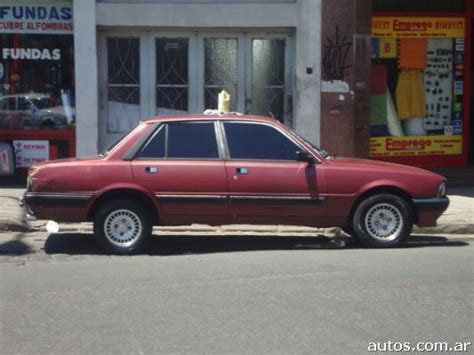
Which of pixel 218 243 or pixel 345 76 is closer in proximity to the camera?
pixel 218 243

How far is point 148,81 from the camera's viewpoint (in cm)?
1338

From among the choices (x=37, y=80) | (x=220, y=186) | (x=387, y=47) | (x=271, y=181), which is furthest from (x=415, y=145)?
(x=37, y=80)

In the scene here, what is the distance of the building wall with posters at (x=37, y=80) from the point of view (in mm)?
13211

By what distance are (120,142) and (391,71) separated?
7218mm

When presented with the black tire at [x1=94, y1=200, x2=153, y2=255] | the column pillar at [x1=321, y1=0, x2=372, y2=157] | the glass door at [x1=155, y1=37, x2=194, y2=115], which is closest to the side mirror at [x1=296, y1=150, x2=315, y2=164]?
the black tire at [x1=94, y1=200, x2=153, y2=255]

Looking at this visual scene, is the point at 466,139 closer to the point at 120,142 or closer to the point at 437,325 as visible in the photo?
the point at 120,142

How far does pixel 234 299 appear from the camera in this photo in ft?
21.0

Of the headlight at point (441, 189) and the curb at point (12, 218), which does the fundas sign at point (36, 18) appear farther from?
the headlight at point (441, 189)

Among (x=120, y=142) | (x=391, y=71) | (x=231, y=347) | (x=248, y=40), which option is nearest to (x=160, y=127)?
(x=120, y=142)

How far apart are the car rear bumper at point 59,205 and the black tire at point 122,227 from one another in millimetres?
214

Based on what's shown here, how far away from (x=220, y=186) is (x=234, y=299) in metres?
2.47

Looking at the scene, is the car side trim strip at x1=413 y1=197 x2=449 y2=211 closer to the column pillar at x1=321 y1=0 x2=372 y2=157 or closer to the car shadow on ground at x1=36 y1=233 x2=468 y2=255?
the car shadow on ground at x1=36 y1=233 x2=468 y2=255

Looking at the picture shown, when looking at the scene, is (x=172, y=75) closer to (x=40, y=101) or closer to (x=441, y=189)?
(x=40, y=101)

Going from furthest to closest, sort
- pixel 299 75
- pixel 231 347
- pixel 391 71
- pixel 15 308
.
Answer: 1. pixel 391 71
2. pixel 299 75
3. pixel 15 308
4. pixel 231 347
